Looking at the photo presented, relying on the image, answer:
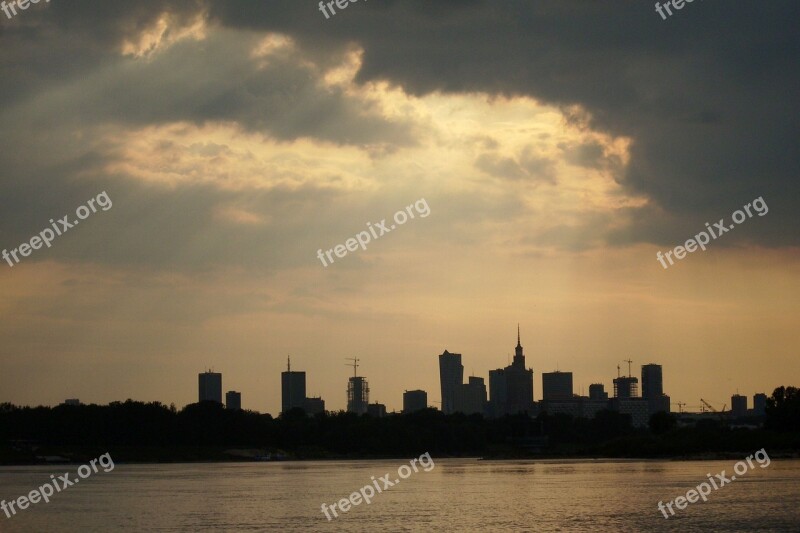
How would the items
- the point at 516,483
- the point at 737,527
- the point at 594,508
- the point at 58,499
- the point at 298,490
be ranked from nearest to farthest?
the point at 737,527, the point at 594,508, the point at 58,499, the point at 298,490, the point at 516,483

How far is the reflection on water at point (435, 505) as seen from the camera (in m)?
85.4

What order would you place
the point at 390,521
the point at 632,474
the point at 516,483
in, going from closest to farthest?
1. the point at 390,521
2. the point at 516,483
3. the point at 632,474

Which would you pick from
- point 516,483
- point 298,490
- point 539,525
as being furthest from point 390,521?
point 516,483

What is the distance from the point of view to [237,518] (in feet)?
306

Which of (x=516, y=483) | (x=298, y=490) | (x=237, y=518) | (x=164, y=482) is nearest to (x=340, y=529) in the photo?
(x=237, y=518)

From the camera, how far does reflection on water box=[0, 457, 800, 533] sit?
85438 mm

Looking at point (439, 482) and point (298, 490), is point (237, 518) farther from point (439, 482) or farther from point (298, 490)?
point (439, 482)

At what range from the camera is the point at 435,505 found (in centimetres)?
10550

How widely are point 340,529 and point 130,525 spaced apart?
1893 cm

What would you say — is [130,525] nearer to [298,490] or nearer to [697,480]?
[298,490]

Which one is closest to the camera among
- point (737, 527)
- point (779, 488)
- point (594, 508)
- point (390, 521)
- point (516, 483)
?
point (737, 527)

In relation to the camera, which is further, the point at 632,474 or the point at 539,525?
the point at 632,474

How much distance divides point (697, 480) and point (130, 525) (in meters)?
74.3

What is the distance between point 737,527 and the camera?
263 ft
